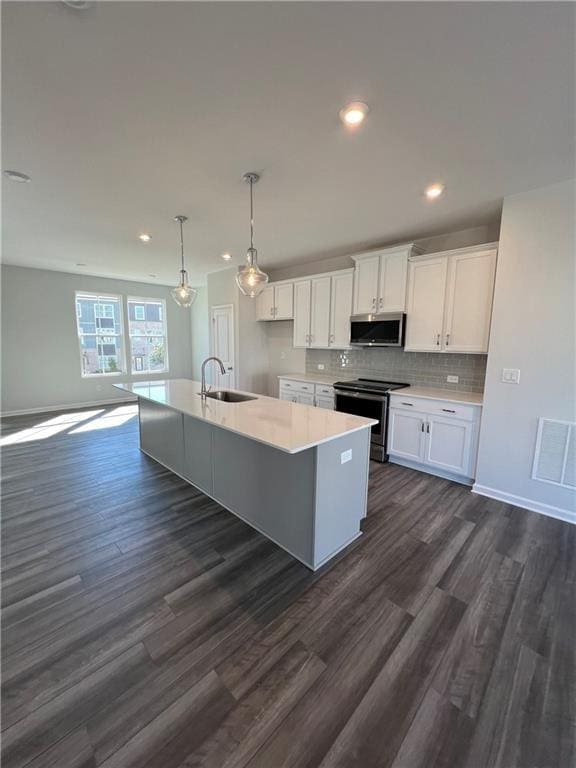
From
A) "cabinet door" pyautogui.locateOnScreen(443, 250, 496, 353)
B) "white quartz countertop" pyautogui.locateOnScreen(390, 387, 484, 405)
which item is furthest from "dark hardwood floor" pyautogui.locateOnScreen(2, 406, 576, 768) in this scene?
"cabinet door" pyautogui.locateOnScreen(443, 250, 496, 353)

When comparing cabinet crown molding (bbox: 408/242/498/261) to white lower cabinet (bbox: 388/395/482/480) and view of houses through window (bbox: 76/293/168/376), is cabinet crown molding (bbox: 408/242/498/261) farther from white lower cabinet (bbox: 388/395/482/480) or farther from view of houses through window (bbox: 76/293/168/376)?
view of houses through window (bbox: 76/293/168/376)

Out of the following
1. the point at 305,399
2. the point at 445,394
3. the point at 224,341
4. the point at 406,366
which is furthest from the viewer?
the point at 224,341

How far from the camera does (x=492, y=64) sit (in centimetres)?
144

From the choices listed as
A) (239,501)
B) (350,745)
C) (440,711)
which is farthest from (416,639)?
(239,501)

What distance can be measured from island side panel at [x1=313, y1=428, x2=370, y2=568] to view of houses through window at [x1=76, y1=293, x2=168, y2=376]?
656 cm

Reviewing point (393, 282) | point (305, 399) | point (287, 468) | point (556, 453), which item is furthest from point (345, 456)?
point (305, 399)

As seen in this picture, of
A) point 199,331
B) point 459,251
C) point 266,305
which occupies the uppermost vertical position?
point 459,251

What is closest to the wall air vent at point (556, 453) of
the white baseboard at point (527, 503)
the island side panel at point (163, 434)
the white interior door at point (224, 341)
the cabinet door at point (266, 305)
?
the white baseboard at point (527, 503)

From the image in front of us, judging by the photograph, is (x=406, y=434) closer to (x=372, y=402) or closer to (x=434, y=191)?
(x=372, y=402)

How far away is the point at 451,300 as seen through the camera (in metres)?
3.36

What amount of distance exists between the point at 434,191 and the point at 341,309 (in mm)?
1958

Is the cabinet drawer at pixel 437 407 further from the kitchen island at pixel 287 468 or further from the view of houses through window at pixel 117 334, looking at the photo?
the view of houses through window at pixel 117 334

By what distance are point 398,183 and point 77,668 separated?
369 cm

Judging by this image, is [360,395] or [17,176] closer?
[17,176]
